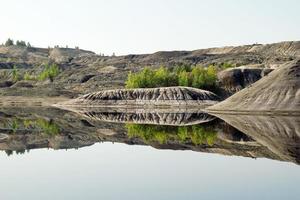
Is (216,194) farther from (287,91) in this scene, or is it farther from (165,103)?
(165,103)

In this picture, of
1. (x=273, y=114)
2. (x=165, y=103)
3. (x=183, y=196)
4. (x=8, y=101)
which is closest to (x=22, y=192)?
(x=183, y=196)

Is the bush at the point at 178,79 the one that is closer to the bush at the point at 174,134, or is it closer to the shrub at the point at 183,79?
the shrub at the point at 183,79

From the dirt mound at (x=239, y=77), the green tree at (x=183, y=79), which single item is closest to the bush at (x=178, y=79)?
the green tree at (x=183, y=79)

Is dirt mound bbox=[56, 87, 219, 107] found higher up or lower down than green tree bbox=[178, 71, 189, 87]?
lower down

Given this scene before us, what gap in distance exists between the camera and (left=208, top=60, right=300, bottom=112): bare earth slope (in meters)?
110

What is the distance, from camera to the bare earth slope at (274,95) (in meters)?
110

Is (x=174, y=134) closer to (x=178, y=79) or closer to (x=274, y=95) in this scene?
(x=274, y=95)

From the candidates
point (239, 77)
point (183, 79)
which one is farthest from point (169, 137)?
point (183, 79)

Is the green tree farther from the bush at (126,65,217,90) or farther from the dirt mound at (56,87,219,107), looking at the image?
the dirt mound at (56,87,219,107)

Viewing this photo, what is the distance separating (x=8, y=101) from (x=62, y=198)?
170556 millimetres

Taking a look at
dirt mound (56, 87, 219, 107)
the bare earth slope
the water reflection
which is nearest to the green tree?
dirt mound (56, 87, 219, 107)

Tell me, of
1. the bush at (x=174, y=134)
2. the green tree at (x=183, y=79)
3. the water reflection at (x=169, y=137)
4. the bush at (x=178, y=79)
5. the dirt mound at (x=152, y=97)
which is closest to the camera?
the water reflection at (x=169, y=137)

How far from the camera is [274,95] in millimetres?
113375

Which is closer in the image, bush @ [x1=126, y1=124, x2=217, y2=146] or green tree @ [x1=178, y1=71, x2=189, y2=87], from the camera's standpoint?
bush @ [x1=126, y1=124, x2=217, y2=146]
